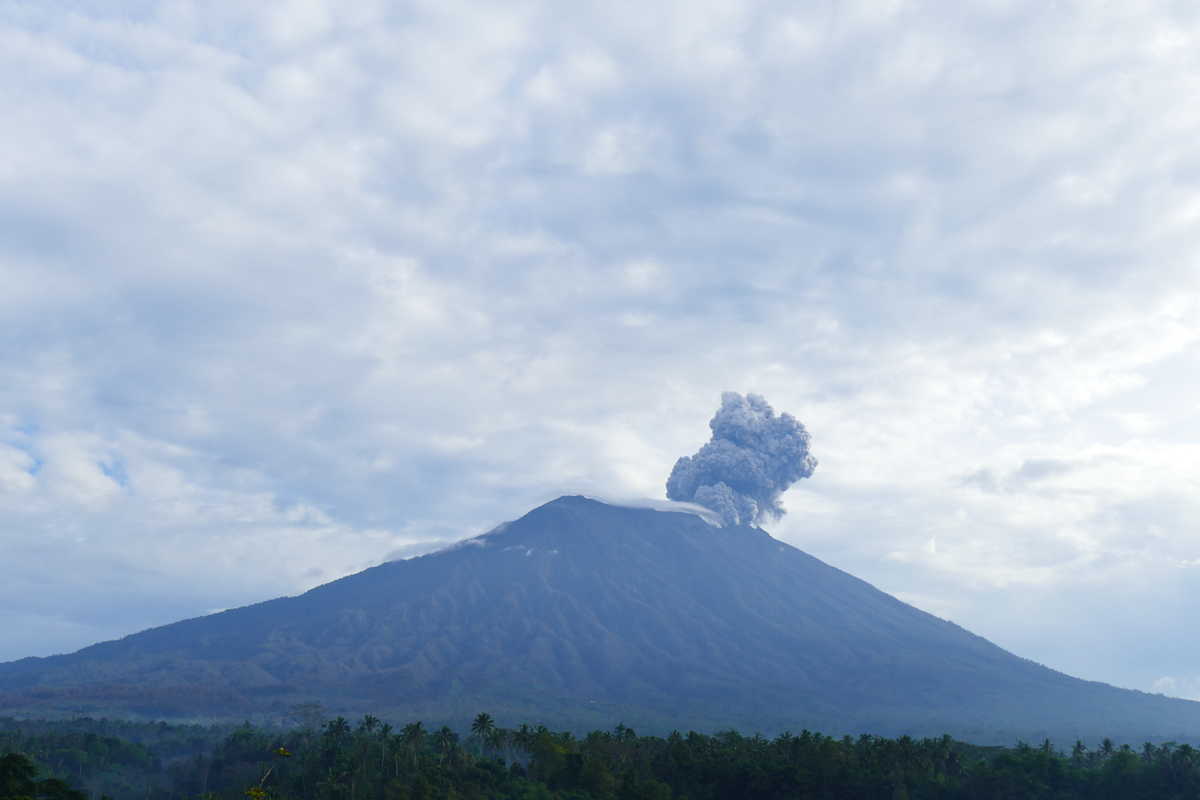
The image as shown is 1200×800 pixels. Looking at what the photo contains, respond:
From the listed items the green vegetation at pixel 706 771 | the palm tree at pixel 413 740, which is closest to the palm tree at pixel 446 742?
the green vegetation at pixel 706 771

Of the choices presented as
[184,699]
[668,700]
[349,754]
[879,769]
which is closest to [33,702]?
[184,699]

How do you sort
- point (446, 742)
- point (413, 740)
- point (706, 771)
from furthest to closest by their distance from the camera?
point (413, 740)
point (446, 742)
point (706, 771)

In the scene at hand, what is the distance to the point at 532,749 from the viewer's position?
83.1 metres

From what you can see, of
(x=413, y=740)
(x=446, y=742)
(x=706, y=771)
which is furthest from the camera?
(x=413, y=740)

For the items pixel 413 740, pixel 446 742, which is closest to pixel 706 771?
pixel 446 742

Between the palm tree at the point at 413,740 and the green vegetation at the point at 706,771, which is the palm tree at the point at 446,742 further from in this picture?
the palm tree at the point at 413,740

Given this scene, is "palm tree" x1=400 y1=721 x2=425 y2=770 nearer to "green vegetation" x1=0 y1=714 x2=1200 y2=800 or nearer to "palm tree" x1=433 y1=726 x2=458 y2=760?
"green vegetation" x1=0 y1=714 x2=1200 y2=800

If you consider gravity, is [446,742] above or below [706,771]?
below

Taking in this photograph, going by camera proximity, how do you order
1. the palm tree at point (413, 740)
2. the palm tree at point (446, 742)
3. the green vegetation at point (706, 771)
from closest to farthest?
1. the green vegetation at point (706, 771)
2. the palm tree at point (446, 742)
3. the palm tree at point (413, 740)

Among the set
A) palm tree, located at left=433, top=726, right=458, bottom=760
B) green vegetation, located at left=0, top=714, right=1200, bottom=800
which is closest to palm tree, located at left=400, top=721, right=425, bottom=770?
green vegetation, located at left=0, top=714, right=1200, bottom=800

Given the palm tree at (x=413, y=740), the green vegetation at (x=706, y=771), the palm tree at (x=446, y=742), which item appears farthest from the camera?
the palm tree at (x=413, y=740)

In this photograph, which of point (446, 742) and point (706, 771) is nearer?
point (706, 771)

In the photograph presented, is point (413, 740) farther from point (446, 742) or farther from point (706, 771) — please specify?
point (706, 771)

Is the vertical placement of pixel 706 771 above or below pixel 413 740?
above
